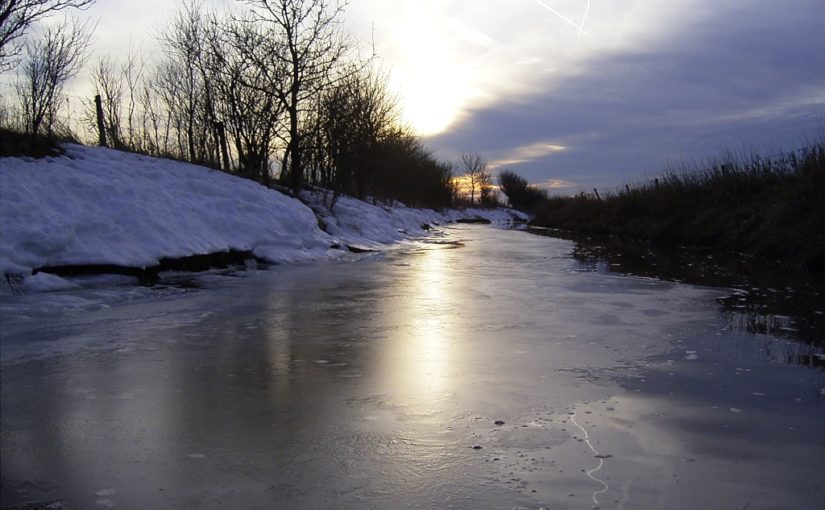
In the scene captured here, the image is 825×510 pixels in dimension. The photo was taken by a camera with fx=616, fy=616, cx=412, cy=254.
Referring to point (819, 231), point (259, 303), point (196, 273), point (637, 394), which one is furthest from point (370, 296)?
point (819, 231)

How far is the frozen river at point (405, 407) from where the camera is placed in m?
2.36

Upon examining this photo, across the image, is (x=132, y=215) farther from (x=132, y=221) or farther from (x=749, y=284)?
(x=749, y=284)

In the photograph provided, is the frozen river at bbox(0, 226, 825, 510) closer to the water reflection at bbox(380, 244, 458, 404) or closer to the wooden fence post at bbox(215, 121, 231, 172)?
the water reflection at bbox(380, 244, 458, 404)

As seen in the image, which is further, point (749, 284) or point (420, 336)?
point (749, 284)

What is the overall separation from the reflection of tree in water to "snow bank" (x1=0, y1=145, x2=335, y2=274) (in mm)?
6120

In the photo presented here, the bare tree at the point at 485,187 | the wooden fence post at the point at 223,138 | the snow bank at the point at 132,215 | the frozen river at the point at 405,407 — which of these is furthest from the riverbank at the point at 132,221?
the bare tree at the point at 485,187

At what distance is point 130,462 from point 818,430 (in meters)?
3.17

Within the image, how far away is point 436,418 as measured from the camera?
3.12m

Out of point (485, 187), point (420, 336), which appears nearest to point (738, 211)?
point (420, 336)

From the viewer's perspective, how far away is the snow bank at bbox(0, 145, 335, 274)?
740cm

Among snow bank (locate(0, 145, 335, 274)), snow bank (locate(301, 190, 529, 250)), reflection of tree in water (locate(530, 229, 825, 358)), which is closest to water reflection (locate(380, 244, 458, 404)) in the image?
reflection of tree in water (locate(530, 229, 825, 358))

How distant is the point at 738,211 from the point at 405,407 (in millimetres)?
16229

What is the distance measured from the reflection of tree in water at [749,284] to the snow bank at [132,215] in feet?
20.1

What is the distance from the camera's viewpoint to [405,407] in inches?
129
